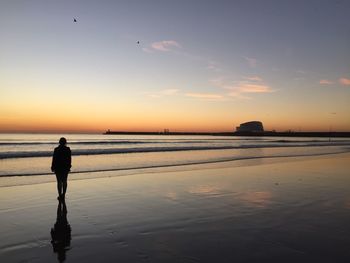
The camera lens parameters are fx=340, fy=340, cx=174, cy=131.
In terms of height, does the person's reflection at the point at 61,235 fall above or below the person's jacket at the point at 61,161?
below

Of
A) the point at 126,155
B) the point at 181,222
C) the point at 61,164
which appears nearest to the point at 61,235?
the point at 181,222

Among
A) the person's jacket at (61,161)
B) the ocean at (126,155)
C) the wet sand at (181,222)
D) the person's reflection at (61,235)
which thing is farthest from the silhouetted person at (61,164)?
the ocean at (126,155)

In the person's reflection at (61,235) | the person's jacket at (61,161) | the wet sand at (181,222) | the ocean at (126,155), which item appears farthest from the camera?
the ocean at (126,155)

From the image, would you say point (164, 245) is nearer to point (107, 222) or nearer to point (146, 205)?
point (107, 222)

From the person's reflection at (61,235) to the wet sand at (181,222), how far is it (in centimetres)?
6

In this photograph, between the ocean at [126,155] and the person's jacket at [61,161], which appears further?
the ocean at [126,155]

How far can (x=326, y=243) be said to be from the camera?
6.81m

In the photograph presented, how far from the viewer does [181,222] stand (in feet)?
27.8

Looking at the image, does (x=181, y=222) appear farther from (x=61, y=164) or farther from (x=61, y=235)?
(x=61, y=164)

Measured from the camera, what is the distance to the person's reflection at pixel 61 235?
6.35 meters

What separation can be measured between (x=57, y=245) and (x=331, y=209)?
7.67m

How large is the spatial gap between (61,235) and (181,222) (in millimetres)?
2849

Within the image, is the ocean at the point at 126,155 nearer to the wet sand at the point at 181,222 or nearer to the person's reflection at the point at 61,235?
the wet sand at the point at 181,222

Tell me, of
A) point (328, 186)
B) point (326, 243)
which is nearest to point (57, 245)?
point (326, 243)
